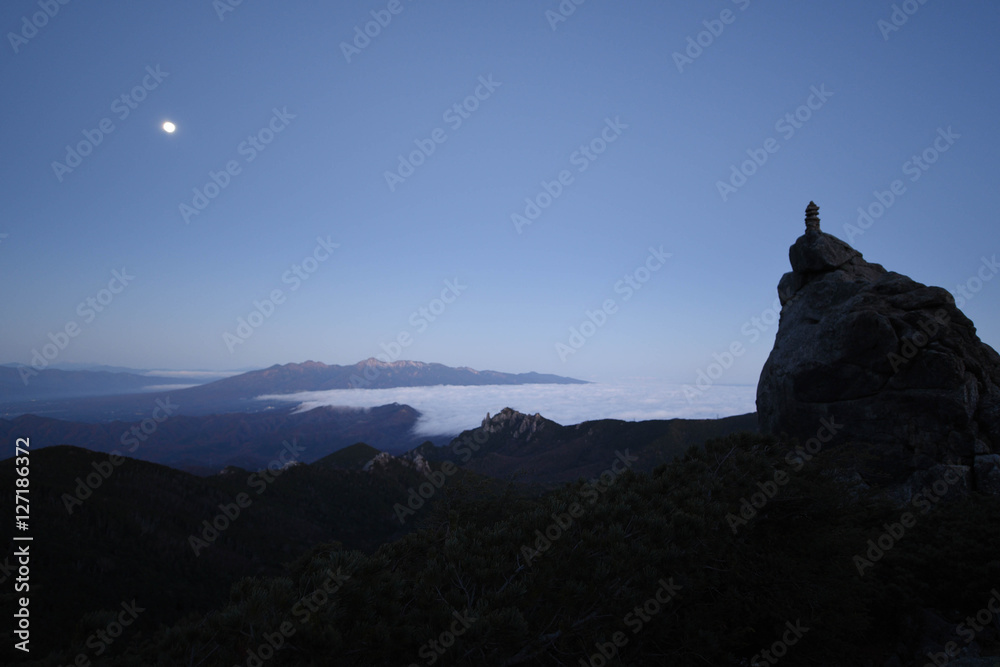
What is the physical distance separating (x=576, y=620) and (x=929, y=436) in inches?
1183

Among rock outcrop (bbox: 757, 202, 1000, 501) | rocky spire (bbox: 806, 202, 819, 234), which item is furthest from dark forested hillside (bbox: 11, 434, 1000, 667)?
rocky spire (bbox: 806, 202, 819, 234)

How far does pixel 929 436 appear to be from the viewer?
25.8 meters

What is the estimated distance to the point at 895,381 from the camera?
27.3m

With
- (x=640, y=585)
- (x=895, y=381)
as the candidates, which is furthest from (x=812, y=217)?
(x=640, y=585)

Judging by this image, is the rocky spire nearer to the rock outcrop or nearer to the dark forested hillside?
the rock outcrop

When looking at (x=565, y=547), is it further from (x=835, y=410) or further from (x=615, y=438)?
(x=615, y=438)

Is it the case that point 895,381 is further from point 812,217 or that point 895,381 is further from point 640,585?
point 640,585

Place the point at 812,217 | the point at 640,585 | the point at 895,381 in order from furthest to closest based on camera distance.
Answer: the point at 812,217 → the point at 895,381 → the point at 640,585

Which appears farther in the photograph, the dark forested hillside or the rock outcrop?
the rock outcrop

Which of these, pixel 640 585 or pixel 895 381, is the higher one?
pixel 895 381

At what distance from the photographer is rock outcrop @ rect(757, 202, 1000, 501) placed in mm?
25422

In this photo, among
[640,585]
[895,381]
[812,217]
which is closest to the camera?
[640,585]

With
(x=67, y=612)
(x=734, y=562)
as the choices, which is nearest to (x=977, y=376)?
(x=734, y=562)

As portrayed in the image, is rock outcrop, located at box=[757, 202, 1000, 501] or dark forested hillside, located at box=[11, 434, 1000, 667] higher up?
rock outcrop, located at box=[757, 202, 1000, 501]
